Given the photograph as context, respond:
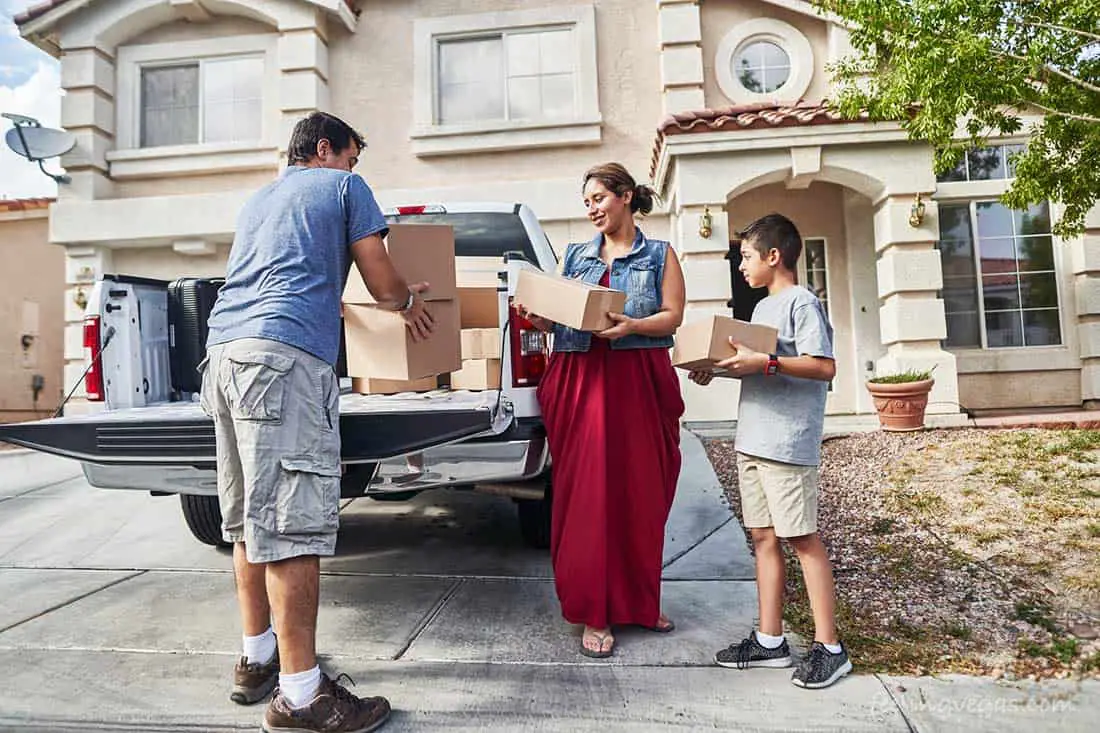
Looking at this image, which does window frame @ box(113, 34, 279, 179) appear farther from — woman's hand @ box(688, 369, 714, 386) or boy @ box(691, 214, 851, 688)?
boy @ box(691, 214, 851, 688)

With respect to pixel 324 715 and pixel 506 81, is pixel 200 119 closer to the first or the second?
pixel 506 81

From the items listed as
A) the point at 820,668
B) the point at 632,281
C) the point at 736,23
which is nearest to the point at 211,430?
the point at 632,281

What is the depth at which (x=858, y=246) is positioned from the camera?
29.8 ft

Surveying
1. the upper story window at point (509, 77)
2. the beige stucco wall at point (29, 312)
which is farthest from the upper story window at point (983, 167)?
the beige stucco wall at point (29, 312)

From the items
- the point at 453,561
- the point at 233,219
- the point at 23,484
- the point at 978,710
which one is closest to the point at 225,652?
the point at 453,561

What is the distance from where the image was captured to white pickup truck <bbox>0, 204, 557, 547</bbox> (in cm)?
265

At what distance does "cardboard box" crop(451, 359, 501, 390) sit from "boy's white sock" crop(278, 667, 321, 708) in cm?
140

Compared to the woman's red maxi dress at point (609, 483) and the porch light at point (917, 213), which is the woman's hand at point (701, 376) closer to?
the woman's red maxi dress at point (609, 483)

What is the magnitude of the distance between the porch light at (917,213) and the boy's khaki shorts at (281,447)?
286 inches

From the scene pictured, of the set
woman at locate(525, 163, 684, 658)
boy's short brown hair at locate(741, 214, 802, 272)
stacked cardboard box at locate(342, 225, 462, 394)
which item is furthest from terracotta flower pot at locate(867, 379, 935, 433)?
stacked cardboard box at locate(342, 225, 462, 394)

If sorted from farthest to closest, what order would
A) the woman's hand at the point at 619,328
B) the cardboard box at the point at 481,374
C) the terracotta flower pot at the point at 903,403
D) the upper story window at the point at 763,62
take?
the upper story window at the point at 763,62
the terracotta flower pot at the point at 903,403
the cardboard box at the point at 481,374
the woman's hand at the point at 619,328

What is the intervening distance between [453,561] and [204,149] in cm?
845

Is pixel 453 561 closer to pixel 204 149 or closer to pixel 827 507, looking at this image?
pixel 827 507

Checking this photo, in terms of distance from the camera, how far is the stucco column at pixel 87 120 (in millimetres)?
9883
